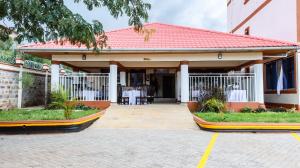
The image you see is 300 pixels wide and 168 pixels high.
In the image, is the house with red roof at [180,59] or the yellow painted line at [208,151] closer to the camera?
the yellow painted line at [208,151]

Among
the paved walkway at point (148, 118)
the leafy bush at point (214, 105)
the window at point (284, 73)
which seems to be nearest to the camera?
the paved walkway at point (148, 118)

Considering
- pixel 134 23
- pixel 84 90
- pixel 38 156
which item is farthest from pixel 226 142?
pixel 84 90

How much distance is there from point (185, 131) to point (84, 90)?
7.30 metres

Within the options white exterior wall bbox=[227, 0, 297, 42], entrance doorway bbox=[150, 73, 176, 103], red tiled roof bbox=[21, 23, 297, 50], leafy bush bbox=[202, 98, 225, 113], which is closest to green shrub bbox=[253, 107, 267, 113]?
leafy bush bbox=[202, 98, 225, 113]

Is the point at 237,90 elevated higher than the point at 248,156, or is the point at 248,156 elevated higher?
the point at 237,90

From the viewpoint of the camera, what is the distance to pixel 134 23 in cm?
697

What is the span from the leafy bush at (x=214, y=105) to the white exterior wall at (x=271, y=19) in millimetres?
5339

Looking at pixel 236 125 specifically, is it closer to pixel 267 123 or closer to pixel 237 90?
pixel 267 123

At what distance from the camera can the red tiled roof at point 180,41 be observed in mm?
15516

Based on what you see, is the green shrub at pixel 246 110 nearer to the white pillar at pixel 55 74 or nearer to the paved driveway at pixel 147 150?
the paved driveway at pixel 147 150

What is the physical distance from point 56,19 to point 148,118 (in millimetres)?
7345

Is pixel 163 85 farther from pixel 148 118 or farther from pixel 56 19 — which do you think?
pixel 56 19

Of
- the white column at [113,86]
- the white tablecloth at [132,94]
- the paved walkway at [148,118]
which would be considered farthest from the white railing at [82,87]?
the paved walkway at [148,118]

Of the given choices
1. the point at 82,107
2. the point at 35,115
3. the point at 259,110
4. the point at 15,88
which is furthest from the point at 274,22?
the point at 15,88
